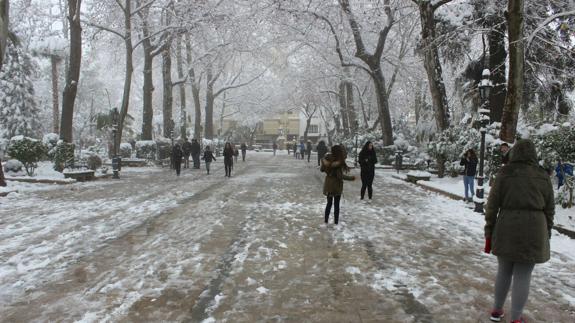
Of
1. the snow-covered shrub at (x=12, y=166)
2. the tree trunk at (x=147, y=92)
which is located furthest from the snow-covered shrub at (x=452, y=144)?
the tree trunk at (x=147, y=92)

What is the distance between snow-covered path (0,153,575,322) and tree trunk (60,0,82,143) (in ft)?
26.4

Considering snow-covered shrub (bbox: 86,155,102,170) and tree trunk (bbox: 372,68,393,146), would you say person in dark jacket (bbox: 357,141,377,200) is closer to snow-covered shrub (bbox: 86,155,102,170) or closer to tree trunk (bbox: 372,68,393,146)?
tree trunk (bbox: 372,68,393,146)

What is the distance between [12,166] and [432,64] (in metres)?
16.9

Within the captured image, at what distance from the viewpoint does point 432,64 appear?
17047 mm

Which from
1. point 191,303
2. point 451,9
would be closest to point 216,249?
point 191,303

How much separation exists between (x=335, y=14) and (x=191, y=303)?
24.7m

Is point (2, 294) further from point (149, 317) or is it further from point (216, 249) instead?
point (216, 249)

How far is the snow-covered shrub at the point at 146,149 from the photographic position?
26578 mm

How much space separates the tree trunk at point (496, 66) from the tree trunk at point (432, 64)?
2303 mm

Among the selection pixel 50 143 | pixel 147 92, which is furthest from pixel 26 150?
pixel 147 92

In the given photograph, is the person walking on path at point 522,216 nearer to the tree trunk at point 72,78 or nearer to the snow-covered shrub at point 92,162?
the tree trunk at point 72,78

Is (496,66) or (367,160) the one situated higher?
(496,66)

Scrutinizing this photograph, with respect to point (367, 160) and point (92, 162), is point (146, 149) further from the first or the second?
point (367, 160)

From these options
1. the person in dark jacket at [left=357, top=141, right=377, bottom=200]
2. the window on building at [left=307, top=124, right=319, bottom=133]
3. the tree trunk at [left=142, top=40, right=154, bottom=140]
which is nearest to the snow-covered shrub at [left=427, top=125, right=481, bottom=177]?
the person in dark jacket at [left=357, top=141, right=377, bottom=200]
